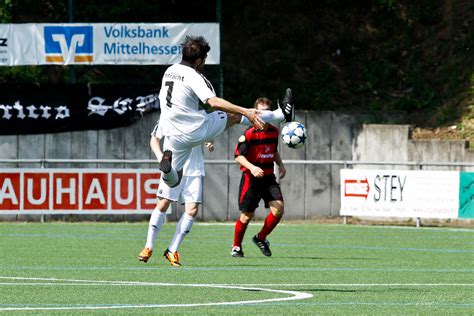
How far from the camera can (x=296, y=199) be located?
2741cm

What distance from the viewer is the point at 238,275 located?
1265 cm

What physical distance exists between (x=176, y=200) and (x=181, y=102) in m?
1.43

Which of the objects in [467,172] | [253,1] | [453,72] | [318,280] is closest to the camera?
[318,280]

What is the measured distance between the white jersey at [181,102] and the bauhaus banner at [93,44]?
14976 mm

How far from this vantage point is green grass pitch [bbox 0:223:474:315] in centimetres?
949

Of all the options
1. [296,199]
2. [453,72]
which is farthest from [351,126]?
[453,72]

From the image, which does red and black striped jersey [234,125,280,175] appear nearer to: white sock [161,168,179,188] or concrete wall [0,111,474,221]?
white sock [161,168,179,188]

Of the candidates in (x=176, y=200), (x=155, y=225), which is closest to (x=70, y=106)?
(x=155, y=225)

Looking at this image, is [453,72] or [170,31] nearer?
[170,31]

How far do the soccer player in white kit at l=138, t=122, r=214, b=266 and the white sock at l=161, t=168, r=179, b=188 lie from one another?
43 centimetres

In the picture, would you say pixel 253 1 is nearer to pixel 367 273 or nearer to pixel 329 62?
pixel 329 62

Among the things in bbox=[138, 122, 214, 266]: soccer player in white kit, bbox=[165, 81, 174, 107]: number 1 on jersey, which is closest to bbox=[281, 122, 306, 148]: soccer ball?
bbox=[138, 122, 214, 266]: soccer player in white kit

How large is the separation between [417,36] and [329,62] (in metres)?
2.34

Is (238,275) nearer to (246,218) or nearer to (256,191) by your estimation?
(246,218)
